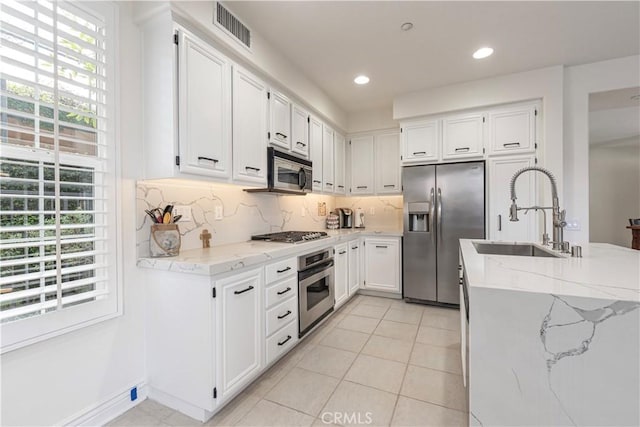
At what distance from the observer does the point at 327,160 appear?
3660mm

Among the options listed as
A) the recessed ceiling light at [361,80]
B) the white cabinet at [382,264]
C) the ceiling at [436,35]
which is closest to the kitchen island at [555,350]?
the ceiling at [436,35]

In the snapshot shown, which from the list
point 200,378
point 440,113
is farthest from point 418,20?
point 200,378

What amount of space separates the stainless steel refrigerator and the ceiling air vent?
2.31 m

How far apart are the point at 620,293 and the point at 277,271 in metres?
1.73

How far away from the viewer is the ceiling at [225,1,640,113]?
209cm

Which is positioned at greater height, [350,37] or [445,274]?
[350,37]

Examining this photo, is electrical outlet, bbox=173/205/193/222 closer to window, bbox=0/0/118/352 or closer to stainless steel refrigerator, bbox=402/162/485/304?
window, bbox=0/0/118/352

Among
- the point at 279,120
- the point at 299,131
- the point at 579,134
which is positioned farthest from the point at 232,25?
the point at 579,134

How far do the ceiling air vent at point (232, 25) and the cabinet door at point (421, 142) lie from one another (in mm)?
2244

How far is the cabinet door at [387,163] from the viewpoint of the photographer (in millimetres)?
3990

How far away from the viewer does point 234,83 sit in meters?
2.12

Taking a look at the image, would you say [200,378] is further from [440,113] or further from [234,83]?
[440,113]

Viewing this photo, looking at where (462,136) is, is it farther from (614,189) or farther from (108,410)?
(614,189)

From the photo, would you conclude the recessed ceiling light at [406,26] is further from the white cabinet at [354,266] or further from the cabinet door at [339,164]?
the white cabinet at [354,266]
